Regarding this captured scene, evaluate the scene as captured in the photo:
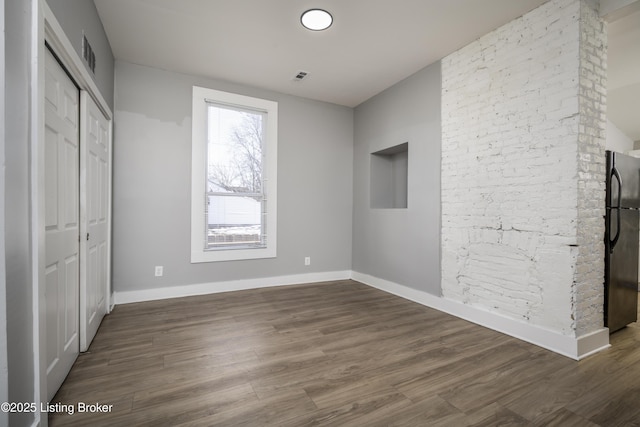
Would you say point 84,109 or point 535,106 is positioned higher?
point 535,106

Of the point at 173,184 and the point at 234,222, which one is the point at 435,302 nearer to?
the point at 234,222

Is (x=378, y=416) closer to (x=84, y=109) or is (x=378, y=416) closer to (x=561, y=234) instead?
(x=561, y=234)

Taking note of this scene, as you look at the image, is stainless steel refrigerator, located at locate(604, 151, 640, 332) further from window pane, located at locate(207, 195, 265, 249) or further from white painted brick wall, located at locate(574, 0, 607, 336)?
window pane, located at locate(207, 195, 265, 249)

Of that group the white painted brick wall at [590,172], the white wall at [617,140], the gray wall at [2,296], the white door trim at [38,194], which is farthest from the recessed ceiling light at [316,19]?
the white wall at [617,140]

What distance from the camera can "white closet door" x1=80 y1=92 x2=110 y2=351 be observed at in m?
2.28

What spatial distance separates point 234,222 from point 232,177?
0.64 m

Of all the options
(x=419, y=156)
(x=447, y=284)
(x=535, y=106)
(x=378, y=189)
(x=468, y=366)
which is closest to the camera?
(x=468, y=366)

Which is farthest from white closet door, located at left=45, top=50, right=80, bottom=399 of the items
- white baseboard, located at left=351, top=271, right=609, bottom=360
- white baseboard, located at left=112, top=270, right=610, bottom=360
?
white baseboard, located at left=351, top=271, right=609, bottom=360

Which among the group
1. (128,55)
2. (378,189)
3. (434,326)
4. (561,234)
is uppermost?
(128,55)

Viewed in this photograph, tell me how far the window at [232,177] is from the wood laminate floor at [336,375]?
119 centimetres

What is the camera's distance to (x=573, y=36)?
2309 mm

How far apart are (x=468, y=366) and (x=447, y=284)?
1287 mm

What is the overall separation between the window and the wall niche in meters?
1.58

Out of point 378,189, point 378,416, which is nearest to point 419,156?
point 378,189
